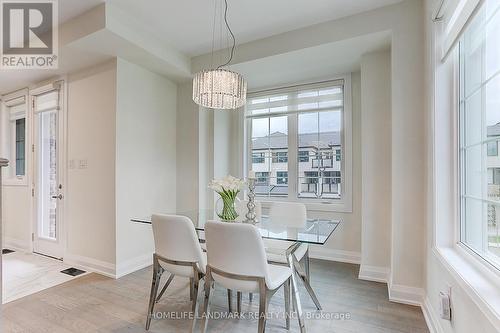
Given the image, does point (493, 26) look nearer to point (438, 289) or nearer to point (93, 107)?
point (438, 289)

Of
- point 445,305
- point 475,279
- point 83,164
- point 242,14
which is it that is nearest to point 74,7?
point 242,14

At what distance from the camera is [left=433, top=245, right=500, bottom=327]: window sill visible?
110 centimetres

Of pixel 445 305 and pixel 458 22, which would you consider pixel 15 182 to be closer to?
pixel 445 305

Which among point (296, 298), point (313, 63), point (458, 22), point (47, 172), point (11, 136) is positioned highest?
point (313, 63)

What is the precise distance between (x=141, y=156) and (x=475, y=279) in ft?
10.9

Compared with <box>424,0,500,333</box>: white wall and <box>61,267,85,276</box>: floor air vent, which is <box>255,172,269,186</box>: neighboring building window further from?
<box>61,267,85,276</box>: floor air vent

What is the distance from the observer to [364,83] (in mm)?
2934

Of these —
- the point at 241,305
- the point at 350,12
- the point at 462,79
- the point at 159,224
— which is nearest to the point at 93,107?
the point at 159,224

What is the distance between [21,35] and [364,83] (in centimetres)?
386

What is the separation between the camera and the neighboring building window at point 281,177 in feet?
13.0

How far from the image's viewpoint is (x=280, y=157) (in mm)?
3988

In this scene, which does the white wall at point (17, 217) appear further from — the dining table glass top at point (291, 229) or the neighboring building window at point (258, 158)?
the neighboring building window at point (258, 158)

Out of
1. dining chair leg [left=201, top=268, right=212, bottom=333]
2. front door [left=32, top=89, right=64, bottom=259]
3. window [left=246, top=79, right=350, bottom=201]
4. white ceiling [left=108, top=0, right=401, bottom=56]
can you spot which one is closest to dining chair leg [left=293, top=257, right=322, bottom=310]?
dining chair leg [left=201, top=268, right=212, bottom=333]

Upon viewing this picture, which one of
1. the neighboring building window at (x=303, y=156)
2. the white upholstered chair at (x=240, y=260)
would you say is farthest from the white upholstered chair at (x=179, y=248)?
the neighboring building window at (x=303, y=156)
